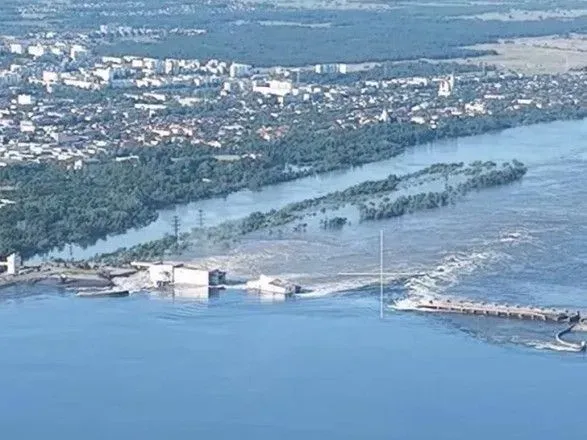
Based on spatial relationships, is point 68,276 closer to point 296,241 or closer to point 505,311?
point 296,241

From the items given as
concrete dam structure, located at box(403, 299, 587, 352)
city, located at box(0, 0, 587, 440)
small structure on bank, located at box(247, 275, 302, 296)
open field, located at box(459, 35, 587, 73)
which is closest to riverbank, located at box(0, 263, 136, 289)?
city, located at box(0, 0, 587, 440)

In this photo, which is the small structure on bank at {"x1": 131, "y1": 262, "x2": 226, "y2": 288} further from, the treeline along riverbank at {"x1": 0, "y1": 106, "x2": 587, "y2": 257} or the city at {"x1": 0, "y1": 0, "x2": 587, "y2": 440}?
the treeline along riverbank at {"x1": 0, "y1": 106, "x2": 587, "y2": 257}

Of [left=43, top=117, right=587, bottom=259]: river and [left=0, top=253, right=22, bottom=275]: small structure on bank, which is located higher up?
[left=43, top=117, right=587, bottom=259]: river

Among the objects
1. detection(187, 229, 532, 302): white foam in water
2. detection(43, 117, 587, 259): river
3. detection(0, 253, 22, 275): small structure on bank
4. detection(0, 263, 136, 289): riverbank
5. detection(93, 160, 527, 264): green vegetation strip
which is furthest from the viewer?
detection(43, 117, 587, 259): river

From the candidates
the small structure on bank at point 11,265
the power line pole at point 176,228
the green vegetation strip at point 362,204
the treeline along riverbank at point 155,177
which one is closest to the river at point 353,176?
the power line pole at point 176,228

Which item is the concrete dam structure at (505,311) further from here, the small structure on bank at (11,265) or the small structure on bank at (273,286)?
the small structure on bank at (11,265)

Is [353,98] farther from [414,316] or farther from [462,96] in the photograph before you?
[414,316]

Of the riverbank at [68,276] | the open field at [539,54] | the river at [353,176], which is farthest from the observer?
the open field at [539,54]

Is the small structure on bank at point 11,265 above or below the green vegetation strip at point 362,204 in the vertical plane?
below
